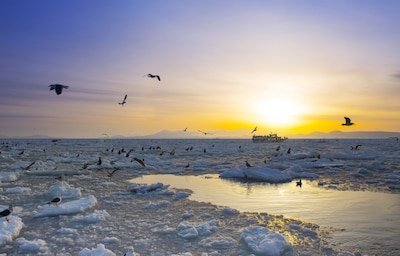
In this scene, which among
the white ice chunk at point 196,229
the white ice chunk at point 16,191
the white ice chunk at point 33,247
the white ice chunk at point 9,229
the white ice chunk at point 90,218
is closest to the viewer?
the white ice chunk at point 33,247

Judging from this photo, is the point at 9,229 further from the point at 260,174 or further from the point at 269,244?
the point at 260,174

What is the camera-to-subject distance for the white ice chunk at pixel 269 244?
608 cm

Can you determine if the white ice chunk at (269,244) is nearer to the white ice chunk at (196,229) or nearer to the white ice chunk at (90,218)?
the white ice chunk at (196,229)

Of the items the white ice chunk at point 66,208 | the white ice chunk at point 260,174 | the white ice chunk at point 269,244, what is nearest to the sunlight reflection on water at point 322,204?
the white ice chunk at point 260,174

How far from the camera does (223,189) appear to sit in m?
14.0

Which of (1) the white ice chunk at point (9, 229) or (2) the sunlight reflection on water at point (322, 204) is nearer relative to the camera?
(1) the white ice chunk at point (9, 229)

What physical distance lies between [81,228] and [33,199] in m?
4.57

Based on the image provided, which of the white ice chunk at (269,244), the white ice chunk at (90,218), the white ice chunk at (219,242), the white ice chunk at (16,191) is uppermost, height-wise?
the white ice chunk at (269,244)

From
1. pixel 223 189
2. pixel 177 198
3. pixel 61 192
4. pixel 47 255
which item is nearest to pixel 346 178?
pixel 223 189

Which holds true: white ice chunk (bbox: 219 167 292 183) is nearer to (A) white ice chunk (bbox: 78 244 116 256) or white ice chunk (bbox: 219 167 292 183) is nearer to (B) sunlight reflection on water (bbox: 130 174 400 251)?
(B) sunlight reflection on water (bbox: 130 174 400 251)

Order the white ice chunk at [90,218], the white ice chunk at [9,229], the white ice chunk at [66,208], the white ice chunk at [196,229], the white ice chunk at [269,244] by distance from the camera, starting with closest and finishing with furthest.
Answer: the white ice chunk at [269,244] → the white ice chunk at [9,229] → the white ice chunk at [196,229] → the white ice chunk at [90,218] → the white ice chunk at [66,208]

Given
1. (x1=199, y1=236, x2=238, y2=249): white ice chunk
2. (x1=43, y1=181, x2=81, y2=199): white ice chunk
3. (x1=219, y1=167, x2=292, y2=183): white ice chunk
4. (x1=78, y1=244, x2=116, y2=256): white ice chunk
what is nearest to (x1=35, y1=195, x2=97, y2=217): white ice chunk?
(x1=43, y1=181, x2=81, y2=199): white ice chunk

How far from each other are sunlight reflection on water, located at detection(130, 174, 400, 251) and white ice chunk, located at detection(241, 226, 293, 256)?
4.28 ft

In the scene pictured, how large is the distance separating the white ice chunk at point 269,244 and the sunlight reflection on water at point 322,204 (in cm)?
130
